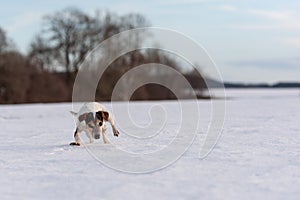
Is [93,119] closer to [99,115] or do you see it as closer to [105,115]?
[99,115]

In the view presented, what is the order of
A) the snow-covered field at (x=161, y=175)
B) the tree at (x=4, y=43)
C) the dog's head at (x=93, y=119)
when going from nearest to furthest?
the snow-covered field at (x=161, y=175) → the dog's head at (x=93, y=119) → the tree at (x=4, y=43)

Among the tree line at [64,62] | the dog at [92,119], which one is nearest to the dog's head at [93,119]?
the dog at [92,119]

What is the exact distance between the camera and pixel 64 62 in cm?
4578

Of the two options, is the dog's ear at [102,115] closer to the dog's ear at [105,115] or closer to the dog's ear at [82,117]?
the dog's ear at [105,115]

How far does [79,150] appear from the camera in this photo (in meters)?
6.43

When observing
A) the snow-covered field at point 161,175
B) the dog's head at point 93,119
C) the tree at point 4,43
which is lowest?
the snow-covered field at point 161,175

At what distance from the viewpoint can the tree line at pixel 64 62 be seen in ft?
120

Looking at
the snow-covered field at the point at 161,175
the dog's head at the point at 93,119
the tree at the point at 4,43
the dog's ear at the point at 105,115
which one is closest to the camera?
the snow-covered field at the point at 161,175

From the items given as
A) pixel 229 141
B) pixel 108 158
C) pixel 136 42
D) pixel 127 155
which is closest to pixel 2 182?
pixel 108 158

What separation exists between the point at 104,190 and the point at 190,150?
2595 mm

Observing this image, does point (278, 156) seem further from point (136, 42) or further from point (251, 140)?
point (136, 42)

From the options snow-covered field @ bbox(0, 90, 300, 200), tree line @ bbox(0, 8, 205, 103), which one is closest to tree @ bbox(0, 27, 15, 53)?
tree line @ bbox(0, 8, 205, 103)

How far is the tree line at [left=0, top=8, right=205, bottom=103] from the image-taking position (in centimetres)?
3653

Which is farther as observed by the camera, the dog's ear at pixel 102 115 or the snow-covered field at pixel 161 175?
the dog's ear at pixel 102 115
